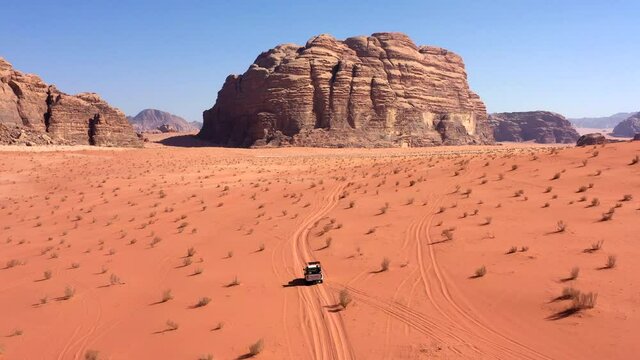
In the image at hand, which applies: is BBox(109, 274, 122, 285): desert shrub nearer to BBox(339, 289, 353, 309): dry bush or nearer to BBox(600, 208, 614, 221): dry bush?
BBox(339, 289, 353, 309): dry bush

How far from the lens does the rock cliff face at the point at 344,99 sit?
215ft

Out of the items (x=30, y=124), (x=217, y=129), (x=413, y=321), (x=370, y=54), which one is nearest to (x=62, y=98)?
(x=30, y=124)

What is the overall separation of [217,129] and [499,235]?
72.4 m

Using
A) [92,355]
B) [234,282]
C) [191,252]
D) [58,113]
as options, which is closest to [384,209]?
[191,252]

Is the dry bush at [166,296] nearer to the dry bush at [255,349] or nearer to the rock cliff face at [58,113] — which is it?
the dry bush at [255,349]

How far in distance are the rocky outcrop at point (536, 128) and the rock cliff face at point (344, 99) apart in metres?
55.2

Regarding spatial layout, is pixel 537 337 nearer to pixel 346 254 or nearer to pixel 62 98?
pixel 346 254

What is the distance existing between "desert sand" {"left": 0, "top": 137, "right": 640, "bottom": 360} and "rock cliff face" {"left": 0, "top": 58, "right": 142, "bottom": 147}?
4166cm

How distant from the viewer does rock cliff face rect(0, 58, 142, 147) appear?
175ft

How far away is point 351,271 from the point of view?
977 centimetres

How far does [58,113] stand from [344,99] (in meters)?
40.3

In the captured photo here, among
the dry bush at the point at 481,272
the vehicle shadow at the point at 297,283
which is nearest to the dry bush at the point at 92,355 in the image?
the vehicle shadow at the point at 297,283

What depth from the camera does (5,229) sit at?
1683 centimetres

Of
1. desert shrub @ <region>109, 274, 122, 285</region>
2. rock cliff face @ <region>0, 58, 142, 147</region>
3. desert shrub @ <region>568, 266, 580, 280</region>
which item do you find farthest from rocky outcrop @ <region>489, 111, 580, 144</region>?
desert shrub @ <region>109, 274, 122, 285</region>
